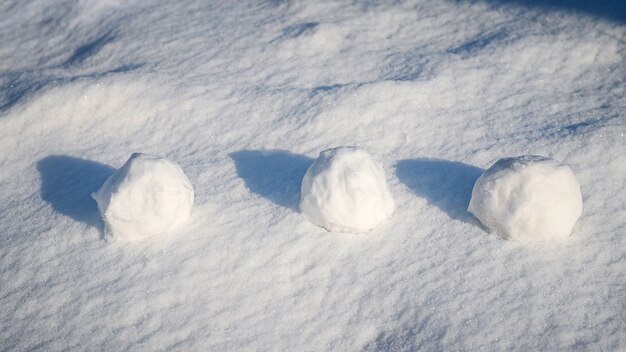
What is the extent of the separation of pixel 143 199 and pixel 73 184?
885mm

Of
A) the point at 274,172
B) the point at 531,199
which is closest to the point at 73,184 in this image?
the point at 274,172

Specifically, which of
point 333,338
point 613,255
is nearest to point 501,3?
point 613,255

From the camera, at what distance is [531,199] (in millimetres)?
2281

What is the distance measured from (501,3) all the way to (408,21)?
1.13 meters

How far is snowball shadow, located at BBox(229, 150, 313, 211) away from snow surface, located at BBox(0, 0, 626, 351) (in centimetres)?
2

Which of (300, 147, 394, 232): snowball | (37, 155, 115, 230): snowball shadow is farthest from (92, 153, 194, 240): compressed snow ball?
(300, 147, 394, 232): snowball

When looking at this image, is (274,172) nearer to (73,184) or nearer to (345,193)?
(345,193)

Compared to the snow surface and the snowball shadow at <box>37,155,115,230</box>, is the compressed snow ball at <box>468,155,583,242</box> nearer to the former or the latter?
the snow surface

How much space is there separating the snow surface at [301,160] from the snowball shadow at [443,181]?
13 mm

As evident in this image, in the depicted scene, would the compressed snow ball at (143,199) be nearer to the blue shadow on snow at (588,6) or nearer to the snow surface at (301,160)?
the snow surface at (301,160)

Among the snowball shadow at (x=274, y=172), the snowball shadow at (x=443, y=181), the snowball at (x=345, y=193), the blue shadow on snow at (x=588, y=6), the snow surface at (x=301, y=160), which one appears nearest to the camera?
the snow surface at (x=301, y=160)

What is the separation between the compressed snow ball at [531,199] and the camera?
2.28 m

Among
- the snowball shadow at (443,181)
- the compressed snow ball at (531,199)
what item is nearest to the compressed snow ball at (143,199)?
the snowball shadow at (443,181)

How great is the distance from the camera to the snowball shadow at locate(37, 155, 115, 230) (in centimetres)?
273
